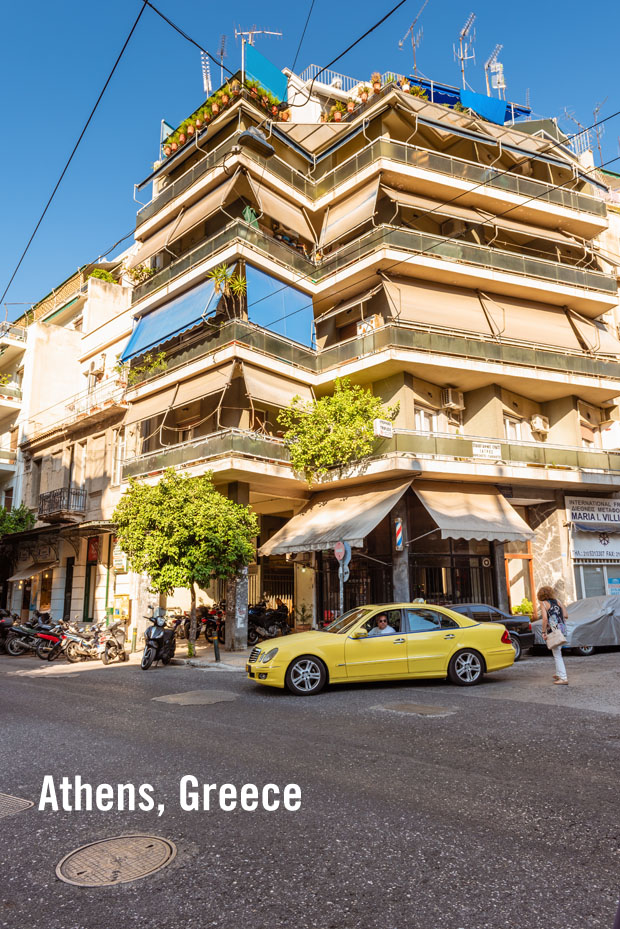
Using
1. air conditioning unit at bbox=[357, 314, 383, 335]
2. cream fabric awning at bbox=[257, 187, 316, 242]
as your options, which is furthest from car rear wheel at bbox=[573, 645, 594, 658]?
cream fabric awning at bbox=[257, 187, 316, 242]

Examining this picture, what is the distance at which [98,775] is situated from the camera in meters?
5.36

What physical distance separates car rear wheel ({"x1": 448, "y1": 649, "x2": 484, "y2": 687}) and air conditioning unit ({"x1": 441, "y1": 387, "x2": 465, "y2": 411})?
479 inches

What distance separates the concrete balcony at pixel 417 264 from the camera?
813 inches

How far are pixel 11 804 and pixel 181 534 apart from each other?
11.3 m

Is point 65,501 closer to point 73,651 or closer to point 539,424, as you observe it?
point 73,651

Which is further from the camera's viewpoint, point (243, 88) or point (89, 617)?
point (89, 617)

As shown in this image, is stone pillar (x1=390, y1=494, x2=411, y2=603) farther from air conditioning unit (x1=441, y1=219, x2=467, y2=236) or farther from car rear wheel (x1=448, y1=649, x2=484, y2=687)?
air conditioning unit (x1=441, y1=219, x2=467, y2=236)

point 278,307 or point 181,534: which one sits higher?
point 278,307

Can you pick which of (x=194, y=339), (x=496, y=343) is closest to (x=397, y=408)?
(x=496, y=343)

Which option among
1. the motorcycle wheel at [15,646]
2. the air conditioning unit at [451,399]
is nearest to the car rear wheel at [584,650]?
the air conditioning unit at [451,399]

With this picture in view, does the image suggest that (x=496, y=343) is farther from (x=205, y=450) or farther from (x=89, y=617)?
(x=89, y=617)

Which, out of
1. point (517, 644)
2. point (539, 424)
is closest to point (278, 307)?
point (539, 424)

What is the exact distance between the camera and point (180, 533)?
15.9m

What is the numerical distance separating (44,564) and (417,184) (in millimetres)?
22096
